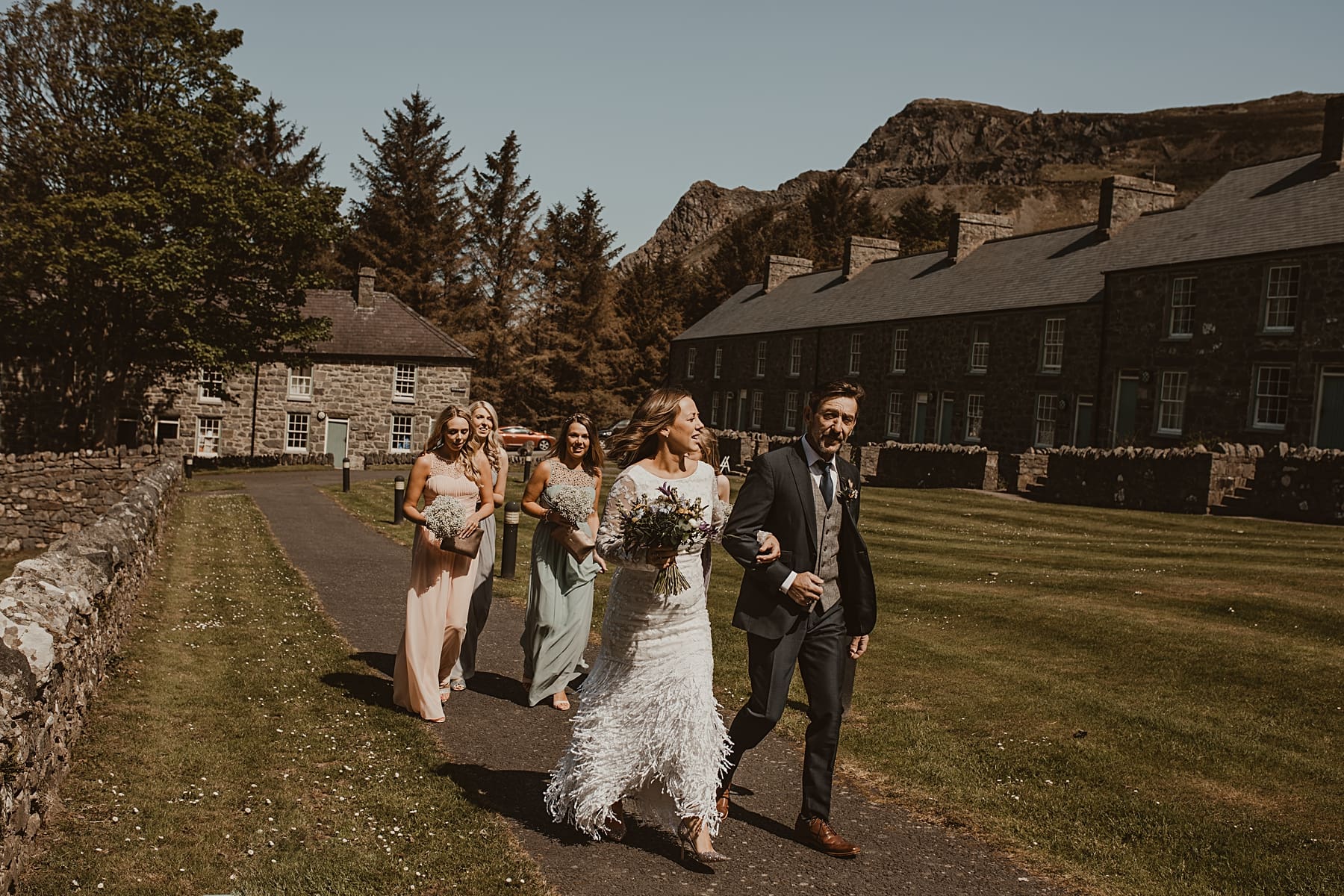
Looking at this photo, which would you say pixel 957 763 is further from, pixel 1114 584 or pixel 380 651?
pixel 1114 584

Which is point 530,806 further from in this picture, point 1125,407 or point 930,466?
point 1125,407

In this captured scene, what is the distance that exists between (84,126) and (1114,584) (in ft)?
118

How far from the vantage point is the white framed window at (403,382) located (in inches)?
1946

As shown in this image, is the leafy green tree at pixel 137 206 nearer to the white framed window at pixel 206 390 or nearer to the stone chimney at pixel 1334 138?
the white framed window at pixel 206 390

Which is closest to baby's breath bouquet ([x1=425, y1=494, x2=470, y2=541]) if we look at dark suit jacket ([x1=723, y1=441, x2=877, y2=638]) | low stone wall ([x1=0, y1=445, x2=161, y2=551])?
dark suit jacket ([x1=723, y1=441, x2=877, y2=638])

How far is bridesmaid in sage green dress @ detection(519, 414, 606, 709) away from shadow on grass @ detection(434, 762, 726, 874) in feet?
5.63

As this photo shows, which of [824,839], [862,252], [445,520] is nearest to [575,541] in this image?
[445,520]

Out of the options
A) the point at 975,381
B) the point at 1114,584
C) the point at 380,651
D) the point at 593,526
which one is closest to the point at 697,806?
the point at 593,526

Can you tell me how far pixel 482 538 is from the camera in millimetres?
9227

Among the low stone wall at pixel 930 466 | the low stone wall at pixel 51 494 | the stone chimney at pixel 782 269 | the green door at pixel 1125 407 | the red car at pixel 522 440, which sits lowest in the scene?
the low stone wall at pixel 51 494

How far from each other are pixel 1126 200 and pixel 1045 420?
842 cm

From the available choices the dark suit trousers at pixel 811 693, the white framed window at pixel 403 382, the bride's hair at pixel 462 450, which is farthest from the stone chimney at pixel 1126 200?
the dark suit trousers at pixel 811 693

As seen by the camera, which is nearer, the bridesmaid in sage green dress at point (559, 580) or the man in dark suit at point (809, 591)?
the man in dark suit at point (809, 591)

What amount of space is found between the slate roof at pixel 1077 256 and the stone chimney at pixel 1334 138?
41cm
